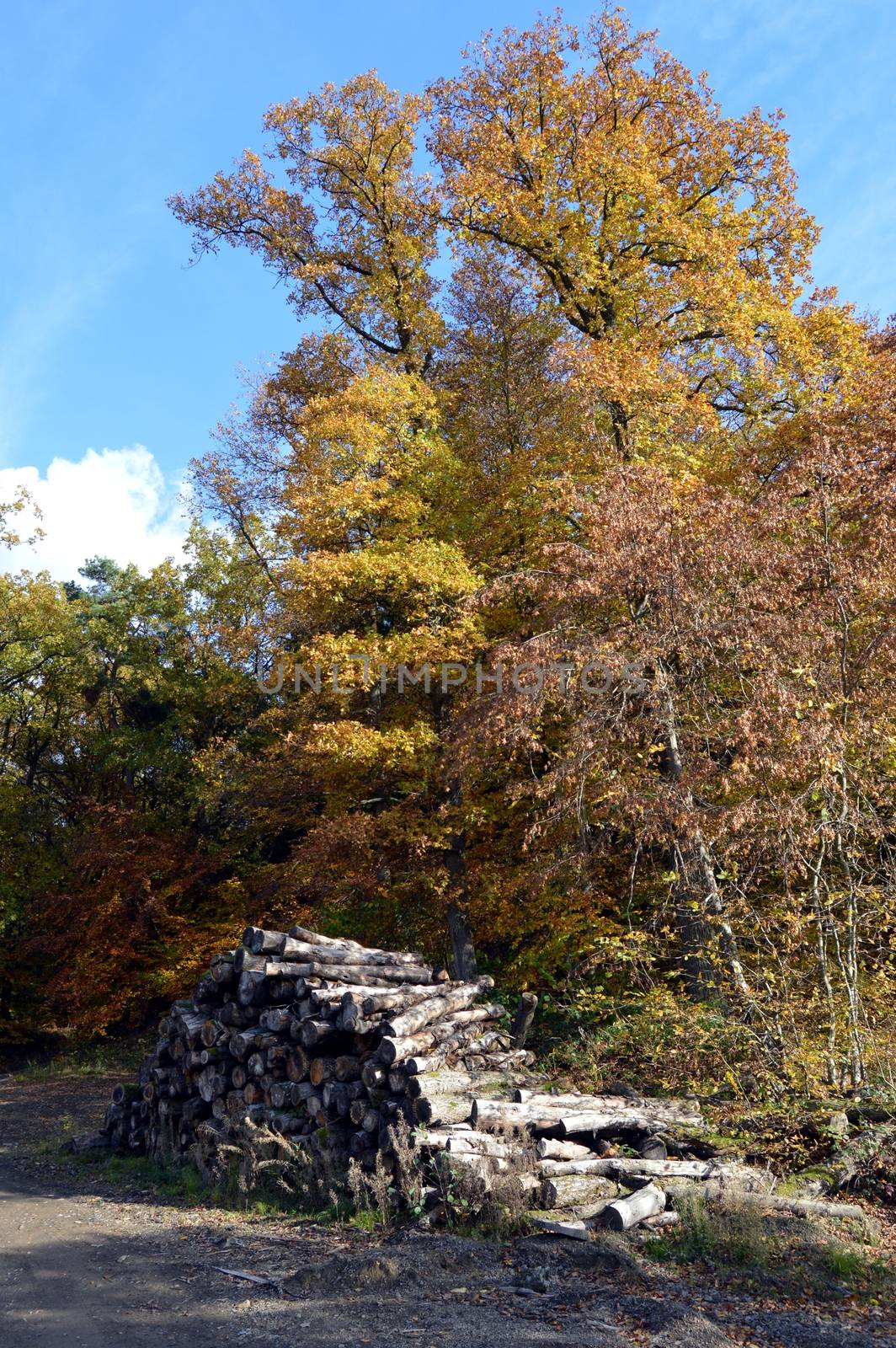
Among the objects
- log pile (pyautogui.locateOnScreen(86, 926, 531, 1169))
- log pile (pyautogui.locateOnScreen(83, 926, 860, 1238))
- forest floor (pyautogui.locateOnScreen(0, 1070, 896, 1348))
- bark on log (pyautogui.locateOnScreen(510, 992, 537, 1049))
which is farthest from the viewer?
bark on log (pyautogui.locateOnScreen(510, 992, 537, 1049))

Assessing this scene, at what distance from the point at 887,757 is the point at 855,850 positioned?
3.75ft

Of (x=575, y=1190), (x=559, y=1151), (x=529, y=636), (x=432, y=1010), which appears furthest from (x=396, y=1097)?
(x=529, y=636)

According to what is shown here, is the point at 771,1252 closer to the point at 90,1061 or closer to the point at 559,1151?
the point at 559,1151

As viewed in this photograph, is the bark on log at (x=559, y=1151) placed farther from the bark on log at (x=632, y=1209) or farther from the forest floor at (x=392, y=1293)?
the forest floor at (x=392, y=1293)

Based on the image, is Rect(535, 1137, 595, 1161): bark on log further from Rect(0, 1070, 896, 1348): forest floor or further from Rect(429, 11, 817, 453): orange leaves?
Rect(429, 11, 817, 453): orange leaves

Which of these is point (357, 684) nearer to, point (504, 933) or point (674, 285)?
point (504, 933)

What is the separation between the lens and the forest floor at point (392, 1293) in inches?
219

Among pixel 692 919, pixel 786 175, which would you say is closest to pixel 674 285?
pixel 786 175

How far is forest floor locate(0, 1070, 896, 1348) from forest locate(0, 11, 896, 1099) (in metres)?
2.75

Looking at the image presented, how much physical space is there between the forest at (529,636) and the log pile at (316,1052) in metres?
1.80

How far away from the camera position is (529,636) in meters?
14.2

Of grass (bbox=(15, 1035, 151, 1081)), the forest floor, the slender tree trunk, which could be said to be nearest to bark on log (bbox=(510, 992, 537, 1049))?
the slender tree trunk

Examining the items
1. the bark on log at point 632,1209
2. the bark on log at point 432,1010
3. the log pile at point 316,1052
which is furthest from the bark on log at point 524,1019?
the bark on log at point 632,1209

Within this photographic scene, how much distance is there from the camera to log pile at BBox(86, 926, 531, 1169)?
8.60m
